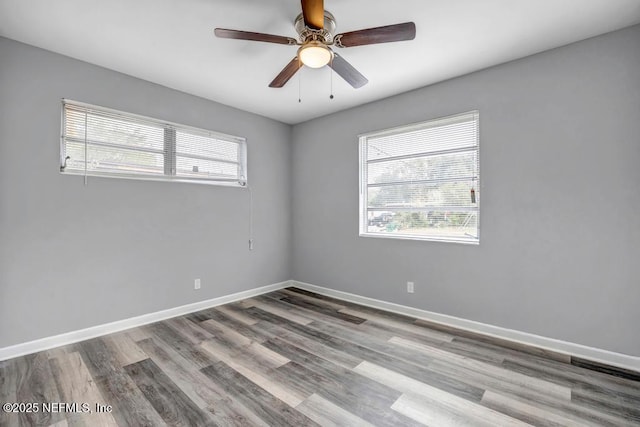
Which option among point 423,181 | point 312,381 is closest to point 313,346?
point 312,381

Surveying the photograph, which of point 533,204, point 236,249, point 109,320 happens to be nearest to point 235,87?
point 236,249

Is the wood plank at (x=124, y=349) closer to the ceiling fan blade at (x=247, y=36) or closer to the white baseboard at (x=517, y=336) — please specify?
the white baseboard at (x=517, y=336)

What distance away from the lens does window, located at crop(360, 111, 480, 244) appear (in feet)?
10.1

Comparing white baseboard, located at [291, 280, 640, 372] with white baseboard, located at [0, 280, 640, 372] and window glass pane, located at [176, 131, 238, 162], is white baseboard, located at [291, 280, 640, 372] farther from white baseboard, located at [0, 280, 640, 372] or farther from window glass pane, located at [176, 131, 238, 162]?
window glass pane, located at [176, 131, 238, 162]

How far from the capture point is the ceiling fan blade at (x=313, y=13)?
165 centimetres

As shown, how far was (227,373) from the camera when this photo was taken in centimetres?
223

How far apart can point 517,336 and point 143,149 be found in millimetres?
4357

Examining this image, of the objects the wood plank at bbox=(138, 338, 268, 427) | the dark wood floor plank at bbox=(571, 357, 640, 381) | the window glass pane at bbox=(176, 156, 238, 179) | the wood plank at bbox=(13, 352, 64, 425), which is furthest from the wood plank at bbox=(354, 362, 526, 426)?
the window glass pane at bbox=(176, 156, 238, 179)

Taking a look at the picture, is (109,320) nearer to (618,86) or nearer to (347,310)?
(347,310)

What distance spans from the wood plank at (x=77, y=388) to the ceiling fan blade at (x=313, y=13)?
2714mm

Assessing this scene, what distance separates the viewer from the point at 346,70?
7.70ft

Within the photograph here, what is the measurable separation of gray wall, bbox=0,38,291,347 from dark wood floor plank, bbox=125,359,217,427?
1.03 metres

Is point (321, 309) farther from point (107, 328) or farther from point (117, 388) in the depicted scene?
point (107, 328)

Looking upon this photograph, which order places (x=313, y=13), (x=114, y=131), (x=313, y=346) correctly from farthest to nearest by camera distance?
(x=114, y=131)
(x=313, y=346)
(x=313, y=13)
